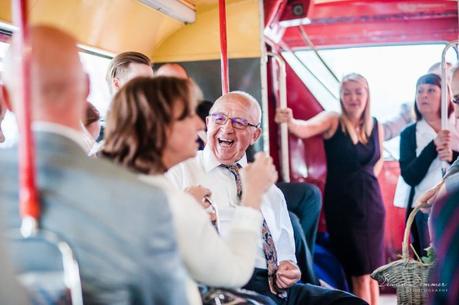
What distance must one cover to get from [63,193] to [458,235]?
114 centimetres

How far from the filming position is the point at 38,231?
186 cm

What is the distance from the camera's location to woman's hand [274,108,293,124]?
5555 mm

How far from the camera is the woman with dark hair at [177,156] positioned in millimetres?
1991

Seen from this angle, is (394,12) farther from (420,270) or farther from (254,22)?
(420,270)

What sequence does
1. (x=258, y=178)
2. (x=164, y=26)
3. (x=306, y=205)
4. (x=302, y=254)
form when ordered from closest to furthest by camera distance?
(x=258, y=178), (x=302, y=254), (x=306, y=205), (x=164, y=26)

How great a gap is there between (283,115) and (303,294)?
221 centimetres

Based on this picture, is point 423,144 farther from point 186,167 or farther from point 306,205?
point 186,167

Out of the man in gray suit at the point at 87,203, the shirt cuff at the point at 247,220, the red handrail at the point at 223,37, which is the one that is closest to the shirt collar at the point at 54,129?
the man in gray suit at the point at 87,203

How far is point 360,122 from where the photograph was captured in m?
5.59

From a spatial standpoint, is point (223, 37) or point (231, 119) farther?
point (231, 119)

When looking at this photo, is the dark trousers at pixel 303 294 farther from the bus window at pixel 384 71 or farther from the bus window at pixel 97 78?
the bus window at pixel 384 71

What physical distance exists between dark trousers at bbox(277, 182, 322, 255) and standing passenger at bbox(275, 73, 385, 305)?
79cm

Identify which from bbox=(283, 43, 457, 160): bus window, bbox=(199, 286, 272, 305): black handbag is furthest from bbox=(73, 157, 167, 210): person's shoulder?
bbox=(283, 43, 457, 160): bus window

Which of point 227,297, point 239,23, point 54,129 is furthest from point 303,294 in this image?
point 239,23
